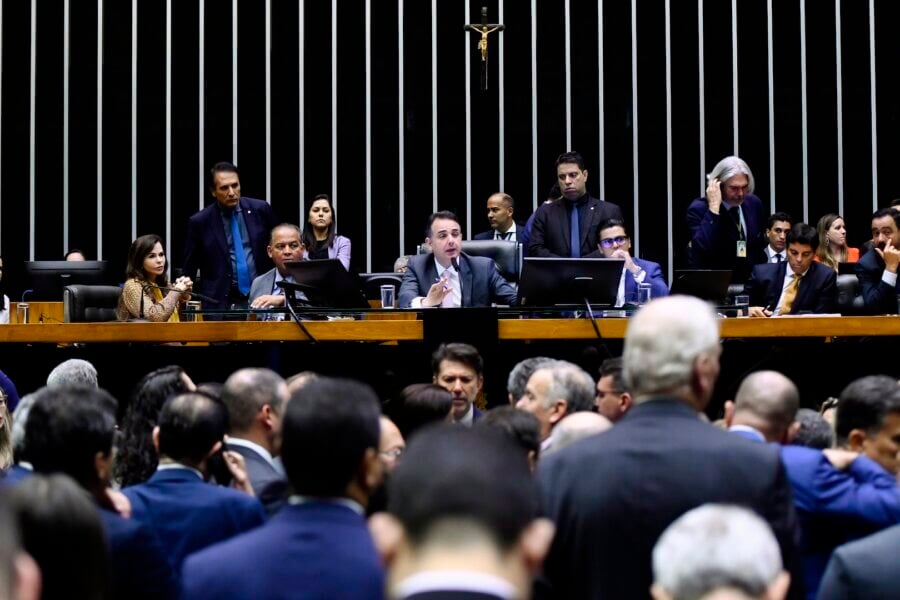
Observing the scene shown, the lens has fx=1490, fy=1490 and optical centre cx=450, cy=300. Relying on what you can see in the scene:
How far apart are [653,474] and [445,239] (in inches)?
230

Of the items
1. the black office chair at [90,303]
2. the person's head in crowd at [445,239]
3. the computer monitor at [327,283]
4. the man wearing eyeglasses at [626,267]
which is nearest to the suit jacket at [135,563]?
the computer monitor at [327,283]

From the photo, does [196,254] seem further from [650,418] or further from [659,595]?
[659,595]

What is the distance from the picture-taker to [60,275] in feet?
34.0

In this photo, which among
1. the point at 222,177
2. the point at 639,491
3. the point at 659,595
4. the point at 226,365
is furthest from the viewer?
the point at 222,177

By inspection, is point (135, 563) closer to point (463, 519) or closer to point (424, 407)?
point (463, 519)

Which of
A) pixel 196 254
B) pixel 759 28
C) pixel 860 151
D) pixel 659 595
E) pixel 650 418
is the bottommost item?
pixel 659 595

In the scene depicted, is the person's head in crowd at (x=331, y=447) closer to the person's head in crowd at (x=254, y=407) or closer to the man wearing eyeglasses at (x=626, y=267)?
the person's head in crowd at (x=254, y=407)

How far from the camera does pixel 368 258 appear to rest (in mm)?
12914

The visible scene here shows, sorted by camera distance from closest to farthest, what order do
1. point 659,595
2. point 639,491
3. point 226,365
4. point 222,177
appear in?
point 659,595, point 639,491, point 226,365, point 222,177

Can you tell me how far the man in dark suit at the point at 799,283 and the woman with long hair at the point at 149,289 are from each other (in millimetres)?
3522

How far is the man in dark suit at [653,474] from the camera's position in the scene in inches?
123

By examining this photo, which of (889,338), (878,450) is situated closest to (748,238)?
(889,338)

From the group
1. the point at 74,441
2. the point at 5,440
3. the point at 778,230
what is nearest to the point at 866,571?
the point at 74,441

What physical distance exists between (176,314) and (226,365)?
1.19 metres
